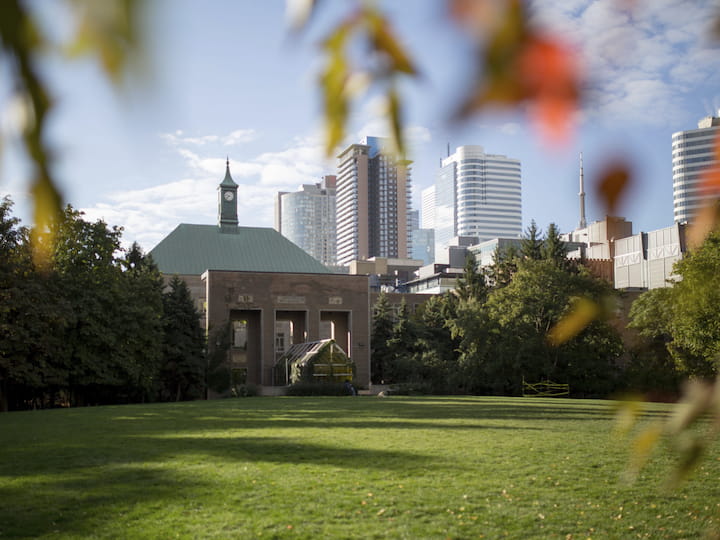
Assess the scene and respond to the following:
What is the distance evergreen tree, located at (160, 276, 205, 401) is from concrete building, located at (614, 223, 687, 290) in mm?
49906

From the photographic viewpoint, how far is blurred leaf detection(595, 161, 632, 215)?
995 mm

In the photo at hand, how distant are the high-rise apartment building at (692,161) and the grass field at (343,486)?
2860mm

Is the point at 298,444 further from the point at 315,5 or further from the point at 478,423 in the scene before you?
the point at 315,5

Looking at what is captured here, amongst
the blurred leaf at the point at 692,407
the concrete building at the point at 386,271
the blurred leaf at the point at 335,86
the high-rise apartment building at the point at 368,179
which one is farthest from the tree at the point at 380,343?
the blurred leaf at the point at 335,86

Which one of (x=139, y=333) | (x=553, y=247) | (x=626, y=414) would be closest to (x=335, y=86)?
(x=626, y=414)

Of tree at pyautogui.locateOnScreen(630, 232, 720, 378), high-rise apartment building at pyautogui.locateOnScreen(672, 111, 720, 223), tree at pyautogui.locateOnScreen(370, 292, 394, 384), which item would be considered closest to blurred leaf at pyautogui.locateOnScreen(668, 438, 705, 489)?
high-rise apartment building at pyautogui.locateOnScreen(672, 111, 720, 223)

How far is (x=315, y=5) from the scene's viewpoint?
2.68 ft

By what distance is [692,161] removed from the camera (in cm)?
124

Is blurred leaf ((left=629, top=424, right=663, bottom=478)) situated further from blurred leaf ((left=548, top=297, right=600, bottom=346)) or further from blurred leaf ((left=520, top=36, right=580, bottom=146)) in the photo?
blurred leaf ((left=520, top=36, right=580, bottom=146))

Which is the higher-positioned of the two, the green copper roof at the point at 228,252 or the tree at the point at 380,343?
the green copper roof at the point at 228,252

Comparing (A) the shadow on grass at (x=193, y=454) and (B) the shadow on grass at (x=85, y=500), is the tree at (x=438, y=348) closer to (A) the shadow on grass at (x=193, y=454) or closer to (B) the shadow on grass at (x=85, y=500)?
(A) the shadow on grass at (x=193, y=454)

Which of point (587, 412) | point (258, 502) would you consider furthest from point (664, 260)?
point (258, 502)

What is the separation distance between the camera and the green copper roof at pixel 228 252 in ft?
230

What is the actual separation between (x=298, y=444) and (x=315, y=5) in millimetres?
14138
